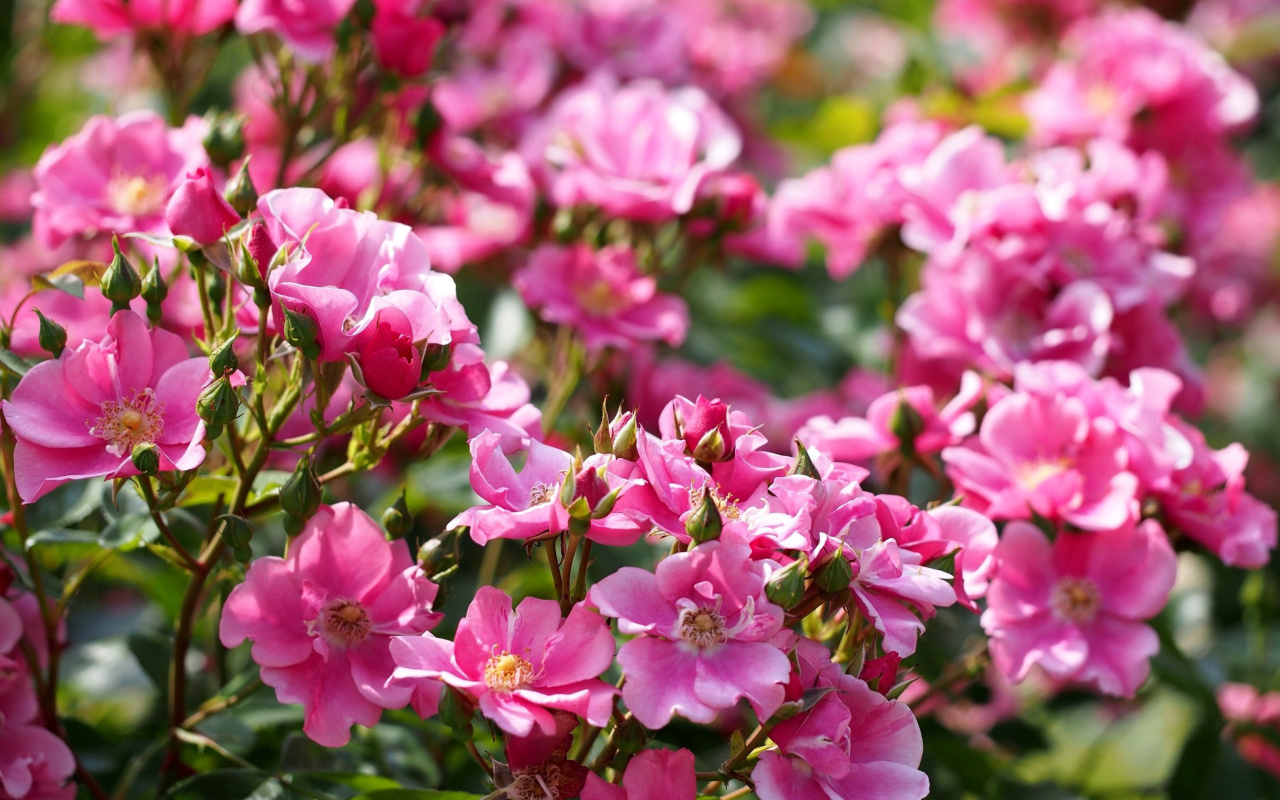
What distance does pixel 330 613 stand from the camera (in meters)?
1.15

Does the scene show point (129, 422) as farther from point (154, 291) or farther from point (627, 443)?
point (627, 443)

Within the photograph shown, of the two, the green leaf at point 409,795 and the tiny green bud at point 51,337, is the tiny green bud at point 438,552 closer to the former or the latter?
the green leaf at point 409,795

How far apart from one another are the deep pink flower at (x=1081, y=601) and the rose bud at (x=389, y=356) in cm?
74

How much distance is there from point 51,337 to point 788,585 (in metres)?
0.79

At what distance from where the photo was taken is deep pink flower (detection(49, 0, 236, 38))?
173cm

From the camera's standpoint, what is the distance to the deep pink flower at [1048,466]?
4.59 feet

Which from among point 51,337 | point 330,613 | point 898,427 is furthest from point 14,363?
point 898,427

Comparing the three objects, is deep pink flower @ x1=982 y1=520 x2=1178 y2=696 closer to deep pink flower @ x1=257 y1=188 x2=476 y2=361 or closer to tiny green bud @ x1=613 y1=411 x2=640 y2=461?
tiny green bud @ x1=613 y1=411 x2=640 y2=461

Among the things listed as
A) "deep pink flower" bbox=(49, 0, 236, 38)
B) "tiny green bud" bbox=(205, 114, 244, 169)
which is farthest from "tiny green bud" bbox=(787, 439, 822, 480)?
"deep pink flower" bbox=(49, 0, 236, 38)

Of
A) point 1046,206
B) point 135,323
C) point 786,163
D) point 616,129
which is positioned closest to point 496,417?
point 135,323

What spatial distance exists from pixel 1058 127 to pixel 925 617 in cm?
148

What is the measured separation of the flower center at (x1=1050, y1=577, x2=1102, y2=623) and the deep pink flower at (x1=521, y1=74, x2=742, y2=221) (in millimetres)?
802

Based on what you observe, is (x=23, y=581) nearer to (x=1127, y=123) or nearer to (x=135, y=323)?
(x=135, y=323)

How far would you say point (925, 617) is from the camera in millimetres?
1117
